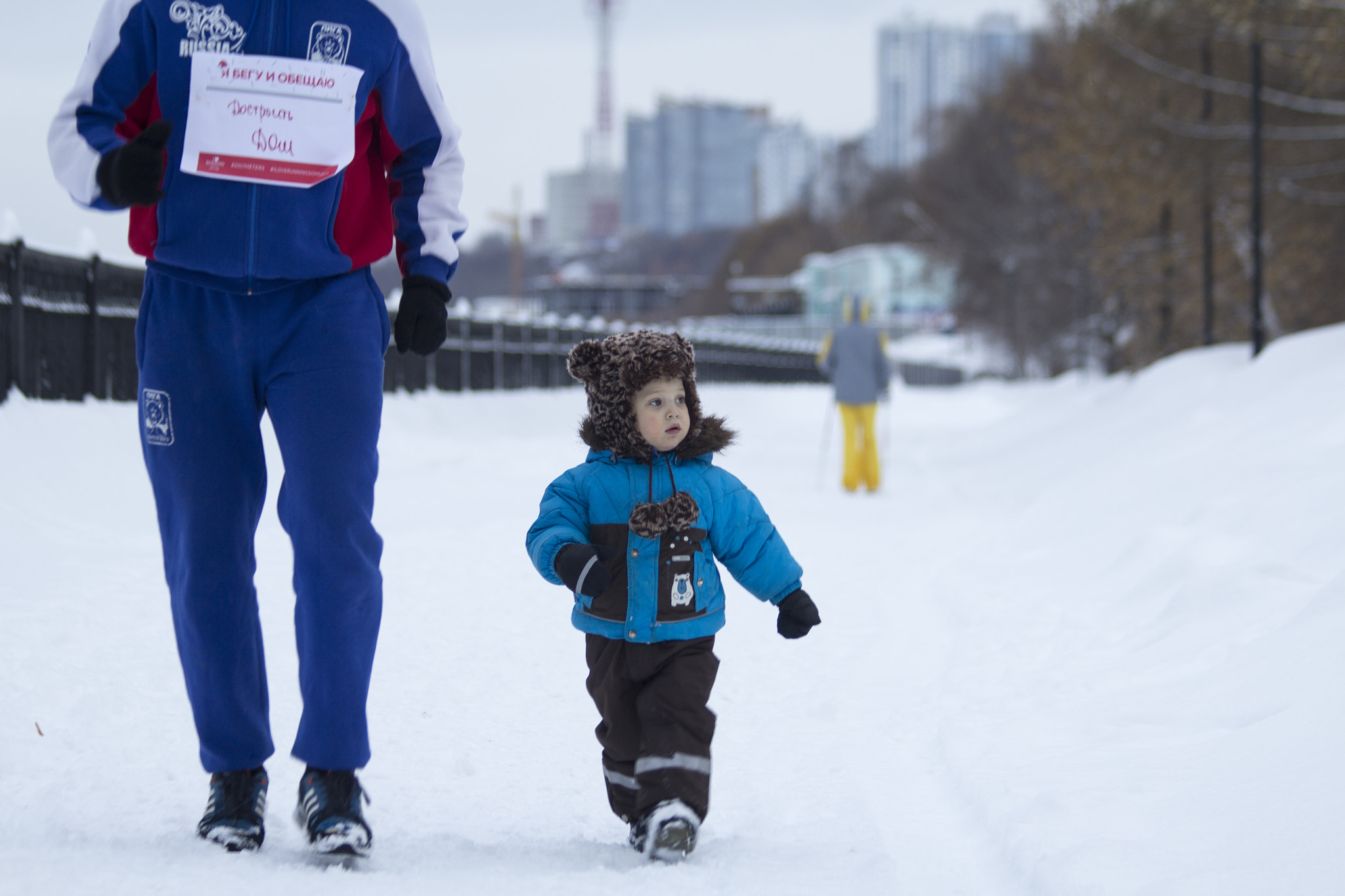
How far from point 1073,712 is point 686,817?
2.04 metres

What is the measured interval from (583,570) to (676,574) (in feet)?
0.91

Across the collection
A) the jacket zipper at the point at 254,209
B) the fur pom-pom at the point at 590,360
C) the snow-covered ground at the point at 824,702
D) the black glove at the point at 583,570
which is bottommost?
the snow-covered ground at the point at 824,702

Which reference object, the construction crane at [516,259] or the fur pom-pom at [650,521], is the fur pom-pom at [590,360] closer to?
the fur pom-pom at [650,521]

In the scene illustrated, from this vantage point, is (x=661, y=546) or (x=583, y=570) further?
(x=661, y=546)

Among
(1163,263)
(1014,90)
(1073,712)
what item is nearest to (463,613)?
(1073,712)

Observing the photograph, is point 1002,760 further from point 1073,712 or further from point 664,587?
point 664,587

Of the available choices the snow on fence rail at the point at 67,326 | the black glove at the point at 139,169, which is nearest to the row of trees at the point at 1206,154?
the snow on fence rail at the point at 67,326

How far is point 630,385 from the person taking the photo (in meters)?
2.96

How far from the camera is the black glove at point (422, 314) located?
2.85 m

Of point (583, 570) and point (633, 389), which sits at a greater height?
point (633, 389)

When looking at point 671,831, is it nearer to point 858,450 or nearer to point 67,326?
point 67,326

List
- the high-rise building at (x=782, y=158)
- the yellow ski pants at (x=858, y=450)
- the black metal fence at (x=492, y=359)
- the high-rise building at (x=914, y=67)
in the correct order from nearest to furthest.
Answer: the yellow ski pants at (x=858, y=450)
the black metal fence at (x=492, y=359)
the high-rise building at (x=914, y=67)
the high-rise building at (x=782, y=158)

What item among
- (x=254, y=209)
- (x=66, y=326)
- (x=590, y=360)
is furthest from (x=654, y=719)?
(x=66, y=326)

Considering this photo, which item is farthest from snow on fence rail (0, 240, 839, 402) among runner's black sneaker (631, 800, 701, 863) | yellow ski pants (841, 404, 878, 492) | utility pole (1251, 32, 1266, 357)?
utility pole (1251, 32, 1266, 357)
